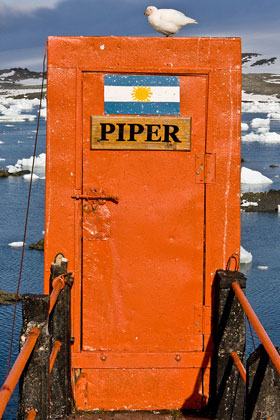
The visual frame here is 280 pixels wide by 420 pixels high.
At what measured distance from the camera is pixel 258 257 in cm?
1648

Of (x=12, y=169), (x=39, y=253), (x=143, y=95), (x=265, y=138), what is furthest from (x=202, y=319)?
(x=265, y=138)

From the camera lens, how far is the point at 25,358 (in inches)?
95.6

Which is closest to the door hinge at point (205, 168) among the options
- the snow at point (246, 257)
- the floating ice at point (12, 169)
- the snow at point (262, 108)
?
the snow at point (246, 257)

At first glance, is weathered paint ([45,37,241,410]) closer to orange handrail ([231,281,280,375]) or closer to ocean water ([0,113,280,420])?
orange handrail ([231,281,280,375])

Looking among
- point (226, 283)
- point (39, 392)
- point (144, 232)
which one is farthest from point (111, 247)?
point (39, 392)

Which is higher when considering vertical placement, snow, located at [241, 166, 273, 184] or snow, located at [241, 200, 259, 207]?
snow, located at [241, 166, 273, 184]

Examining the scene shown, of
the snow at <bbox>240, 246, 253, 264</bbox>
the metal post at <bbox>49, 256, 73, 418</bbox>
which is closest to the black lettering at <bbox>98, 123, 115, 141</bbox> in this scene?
the metal post at <bbox>49, 256, 73, 418</bbox>

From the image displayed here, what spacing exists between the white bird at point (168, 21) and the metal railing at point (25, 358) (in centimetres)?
144

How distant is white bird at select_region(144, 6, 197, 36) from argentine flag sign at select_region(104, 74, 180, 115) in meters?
0.28

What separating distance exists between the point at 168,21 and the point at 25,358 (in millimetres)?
2016

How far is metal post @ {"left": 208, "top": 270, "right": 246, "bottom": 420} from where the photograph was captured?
11.3ft

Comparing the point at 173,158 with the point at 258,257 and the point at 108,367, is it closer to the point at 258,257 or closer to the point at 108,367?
the point at 108,367

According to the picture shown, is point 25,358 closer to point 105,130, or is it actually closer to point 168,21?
point 105,130

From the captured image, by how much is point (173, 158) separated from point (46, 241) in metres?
0.83
